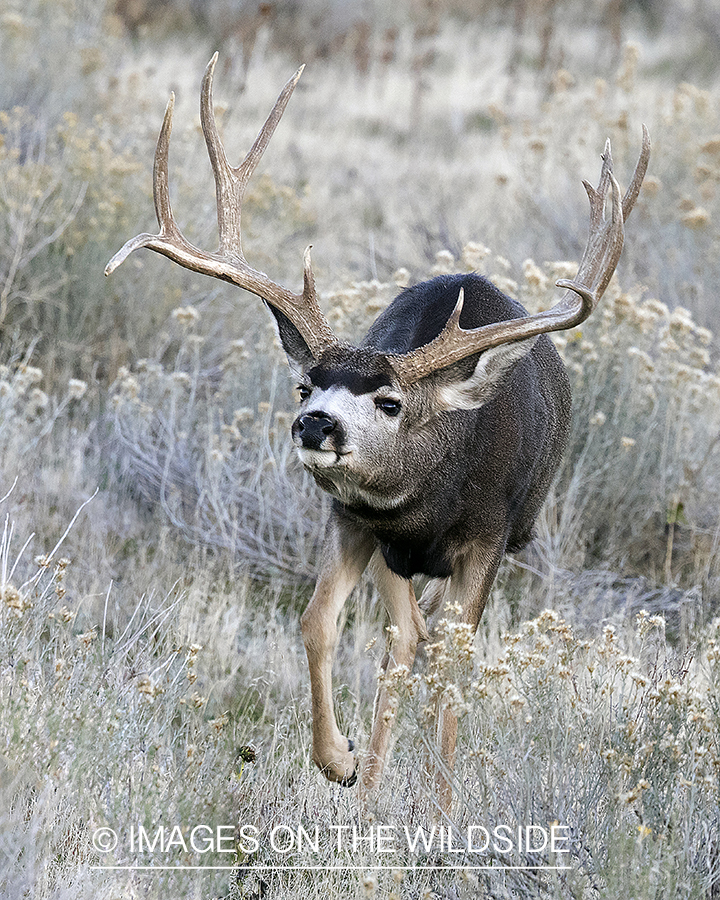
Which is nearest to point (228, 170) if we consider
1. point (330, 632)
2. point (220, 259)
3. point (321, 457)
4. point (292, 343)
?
point (220, 259)

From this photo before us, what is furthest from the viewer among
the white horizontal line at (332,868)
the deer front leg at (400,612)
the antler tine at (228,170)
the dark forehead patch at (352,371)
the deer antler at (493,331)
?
the deer front leg at (400,612)

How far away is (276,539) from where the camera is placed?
6766 mm

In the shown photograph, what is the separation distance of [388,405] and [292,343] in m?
0.49

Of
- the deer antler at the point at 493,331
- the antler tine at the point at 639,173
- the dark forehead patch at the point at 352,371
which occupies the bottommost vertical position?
the dark forehead patch at the point at 352,371

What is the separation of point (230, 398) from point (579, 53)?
1843 centimetres

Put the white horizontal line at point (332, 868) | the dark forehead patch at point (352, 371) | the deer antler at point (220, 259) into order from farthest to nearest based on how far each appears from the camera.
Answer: the deer antler at point (220, 259) → the dark forehead patch at point (352, 371) → the white horizontal line at point (332, 868)

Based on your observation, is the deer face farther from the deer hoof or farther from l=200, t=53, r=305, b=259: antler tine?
the deer hoof

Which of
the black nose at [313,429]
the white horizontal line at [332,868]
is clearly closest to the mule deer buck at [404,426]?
the black nose at [313,429]

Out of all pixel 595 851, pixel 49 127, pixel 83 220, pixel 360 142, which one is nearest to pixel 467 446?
pixel 595 851

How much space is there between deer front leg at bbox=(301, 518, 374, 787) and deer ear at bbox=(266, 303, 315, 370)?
2.08 feet
